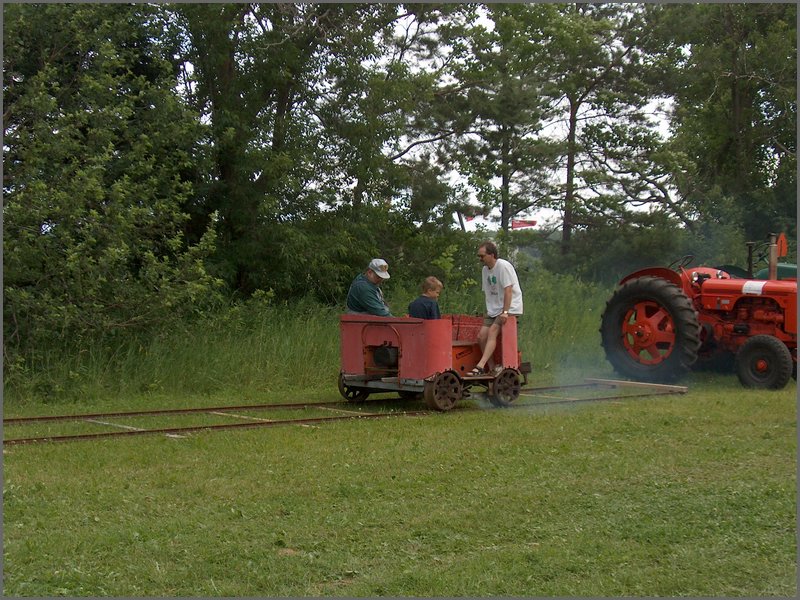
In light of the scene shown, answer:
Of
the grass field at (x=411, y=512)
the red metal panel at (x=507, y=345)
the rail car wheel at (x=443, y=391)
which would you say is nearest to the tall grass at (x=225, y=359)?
the rail car wheel at (x=443, y=391)

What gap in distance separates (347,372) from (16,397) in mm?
3936

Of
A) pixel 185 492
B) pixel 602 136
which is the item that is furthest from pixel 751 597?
pixel 602 136

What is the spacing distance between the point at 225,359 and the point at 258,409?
276cm

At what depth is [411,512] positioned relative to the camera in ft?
21.5

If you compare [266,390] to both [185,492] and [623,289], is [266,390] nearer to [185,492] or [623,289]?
[623,289]

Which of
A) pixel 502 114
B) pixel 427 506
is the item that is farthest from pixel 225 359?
pixel 502 114

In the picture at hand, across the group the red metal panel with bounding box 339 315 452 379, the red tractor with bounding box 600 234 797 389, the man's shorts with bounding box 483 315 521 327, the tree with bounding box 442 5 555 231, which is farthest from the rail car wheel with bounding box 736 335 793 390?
the tree with bounding box 442 5 555 231

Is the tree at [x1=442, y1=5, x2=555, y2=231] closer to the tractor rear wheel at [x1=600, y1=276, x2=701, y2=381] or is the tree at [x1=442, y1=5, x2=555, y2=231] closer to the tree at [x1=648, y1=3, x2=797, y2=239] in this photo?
the tree at [x1=648, y1=3, x2=797, y2=239]

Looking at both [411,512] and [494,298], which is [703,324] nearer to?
[494,298]

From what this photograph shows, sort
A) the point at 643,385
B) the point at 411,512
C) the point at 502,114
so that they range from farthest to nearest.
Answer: the point at 502,114
the point at 643,385
the point at 411,512

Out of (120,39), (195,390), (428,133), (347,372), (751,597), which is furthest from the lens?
(428,133)

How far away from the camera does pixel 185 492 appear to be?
7.10 m

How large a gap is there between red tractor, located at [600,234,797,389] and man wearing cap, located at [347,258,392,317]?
13.7 ft

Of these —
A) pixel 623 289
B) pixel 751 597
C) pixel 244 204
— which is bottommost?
pixel 751 597
